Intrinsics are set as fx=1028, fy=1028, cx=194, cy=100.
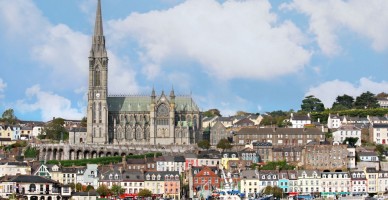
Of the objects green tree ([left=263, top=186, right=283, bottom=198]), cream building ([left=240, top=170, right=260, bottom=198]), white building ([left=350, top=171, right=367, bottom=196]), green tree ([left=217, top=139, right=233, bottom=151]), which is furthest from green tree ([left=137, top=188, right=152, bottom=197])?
green tree ([left=217, top=139, right=233, bottom=151])

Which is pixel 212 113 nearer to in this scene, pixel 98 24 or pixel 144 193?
pixel 98 24

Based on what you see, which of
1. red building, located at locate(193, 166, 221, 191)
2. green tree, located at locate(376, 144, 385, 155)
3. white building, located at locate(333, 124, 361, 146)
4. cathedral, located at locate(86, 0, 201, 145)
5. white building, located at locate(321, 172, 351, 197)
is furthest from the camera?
cathedral, located at locate(86, 0, 201, 145)

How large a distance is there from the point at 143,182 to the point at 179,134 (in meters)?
35.4

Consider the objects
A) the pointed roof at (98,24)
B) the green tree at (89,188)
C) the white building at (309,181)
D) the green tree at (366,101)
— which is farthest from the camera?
the green tree at (366,101)

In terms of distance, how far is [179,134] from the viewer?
141 meters

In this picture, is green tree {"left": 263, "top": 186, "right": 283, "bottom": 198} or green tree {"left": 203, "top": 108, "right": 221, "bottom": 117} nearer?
green tree {"left": 263, "top": 186, "right": 283, "bottom": 198}

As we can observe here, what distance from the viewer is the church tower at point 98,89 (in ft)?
464

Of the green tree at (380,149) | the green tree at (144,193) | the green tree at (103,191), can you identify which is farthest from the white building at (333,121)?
the green tree at (103,191)

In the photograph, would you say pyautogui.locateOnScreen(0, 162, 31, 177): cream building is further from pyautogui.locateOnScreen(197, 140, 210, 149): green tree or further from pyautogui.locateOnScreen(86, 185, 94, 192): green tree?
pyautogui.locateOnScreen(197, 140, 210, 149): green tree

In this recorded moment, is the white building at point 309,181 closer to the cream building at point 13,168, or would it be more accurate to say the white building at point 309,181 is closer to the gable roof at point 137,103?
the cream building at point 13,168

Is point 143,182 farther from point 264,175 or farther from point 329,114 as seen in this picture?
point 329,114

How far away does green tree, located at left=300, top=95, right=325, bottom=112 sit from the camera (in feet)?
529

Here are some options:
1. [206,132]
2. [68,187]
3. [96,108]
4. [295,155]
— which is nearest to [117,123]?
[96,108]

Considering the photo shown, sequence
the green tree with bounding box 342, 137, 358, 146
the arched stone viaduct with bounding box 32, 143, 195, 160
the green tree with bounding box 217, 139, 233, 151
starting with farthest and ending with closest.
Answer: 1. the arched stone viaduct with bounding box 32, 143, 195, 160
2. the green tree with bounding box 217, 139, 233, 151
3. the green tree with bounding box 342, 137, 358, 146
